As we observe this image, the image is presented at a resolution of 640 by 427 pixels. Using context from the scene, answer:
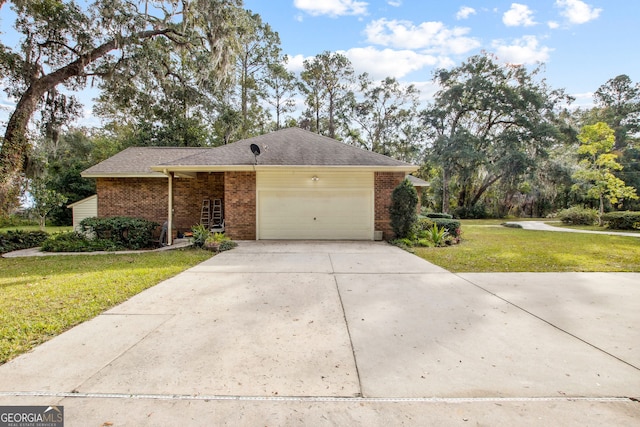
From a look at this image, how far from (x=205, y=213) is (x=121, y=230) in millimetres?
2827

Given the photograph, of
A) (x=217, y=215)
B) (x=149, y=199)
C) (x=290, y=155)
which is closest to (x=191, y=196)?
(x=217, y=215)

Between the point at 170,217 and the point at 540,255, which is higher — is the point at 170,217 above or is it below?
above

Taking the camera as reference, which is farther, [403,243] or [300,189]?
[300,189]

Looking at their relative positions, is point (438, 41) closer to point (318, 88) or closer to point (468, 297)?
point (468, 297)

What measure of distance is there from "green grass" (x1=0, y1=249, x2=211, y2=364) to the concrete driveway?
0.30 m

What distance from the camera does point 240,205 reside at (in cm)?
1025

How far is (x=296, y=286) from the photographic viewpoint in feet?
16.2

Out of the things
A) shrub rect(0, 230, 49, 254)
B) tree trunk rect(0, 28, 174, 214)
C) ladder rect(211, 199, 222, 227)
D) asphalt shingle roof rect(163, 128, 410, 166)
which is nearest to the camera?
tree trunk rect(0, 28, 174, 214)

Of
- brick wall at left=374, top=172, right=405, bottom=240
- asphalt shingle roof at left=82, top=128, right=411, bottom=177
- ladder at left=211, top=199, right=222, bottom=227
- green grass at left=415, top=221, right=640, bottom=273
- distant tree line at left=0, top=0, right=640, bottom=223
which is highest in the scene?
distant tree line at left=0, top=0, right=640, bottom=223

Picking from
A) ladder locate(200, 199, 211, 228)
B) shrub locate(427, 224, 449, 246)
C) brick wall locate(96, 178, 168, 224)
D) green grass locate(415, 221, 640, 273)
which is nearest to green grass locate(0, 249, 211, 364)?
ladder locate(200, 199, 211, 228)

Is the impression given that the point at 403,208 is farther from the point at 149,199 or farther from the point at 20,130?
the point at 20,130

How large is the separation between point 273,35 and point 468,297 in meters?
26.3

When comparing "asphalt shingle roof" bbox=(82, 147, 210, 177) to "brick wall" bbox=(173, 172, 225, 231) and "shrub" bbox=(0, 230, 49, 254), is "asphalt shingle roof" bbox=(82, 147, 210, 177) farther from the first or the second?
"shrub" bbox=(0, 230, 49, 254)

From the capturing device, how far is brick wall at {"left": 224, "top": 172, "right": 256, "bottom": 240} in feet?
33.3
